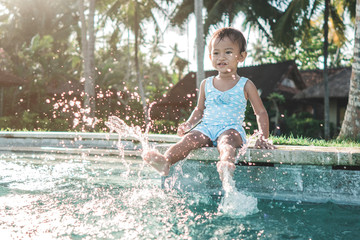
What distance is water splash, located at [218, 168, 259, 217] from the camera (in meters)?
2.69

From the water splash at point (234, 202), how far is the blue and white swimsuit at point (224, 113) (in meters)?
0.63

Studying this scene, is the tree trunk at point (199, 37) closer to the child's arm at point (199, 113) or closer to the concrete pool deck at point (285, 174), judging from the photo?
the child's arm at point (199, 113)

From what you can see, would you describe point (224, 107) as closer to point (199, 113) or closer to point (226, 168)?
point (199, 113)

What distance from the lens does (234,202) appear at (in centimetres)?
284

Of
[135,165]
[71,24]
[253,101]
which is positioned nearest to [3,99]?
[71,24]

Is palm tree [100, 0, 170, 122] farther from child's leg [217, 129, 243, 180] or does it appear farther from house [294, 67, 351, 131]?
child's leg [217, 129, 243, 180]

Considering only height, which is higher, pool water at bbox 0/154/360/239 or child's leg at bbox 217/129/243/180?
child's leg at bbox 217/129/243/180

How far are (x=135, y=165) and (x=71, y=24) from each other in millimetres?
28821

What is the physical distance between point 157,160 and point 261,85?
770 inches

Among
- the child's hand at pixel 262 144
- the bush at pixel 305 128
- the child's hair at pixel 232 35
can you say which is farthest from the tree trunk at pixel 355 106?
the bush at pixel 305 128

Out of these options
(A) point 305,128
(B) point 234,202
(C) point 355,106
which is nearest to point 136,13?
(A) point 305,128

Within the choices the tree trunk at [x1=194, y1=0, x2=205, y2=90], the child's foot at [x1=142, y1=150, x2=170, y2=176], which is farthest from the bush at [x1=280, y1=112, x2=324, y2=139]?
the child's foot at [x1=142, y1=150, x2=170, y2=176]

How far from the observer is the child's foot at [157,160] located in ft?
9.62

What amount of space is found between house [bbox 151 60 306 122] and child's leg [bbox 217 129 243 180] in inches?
702
